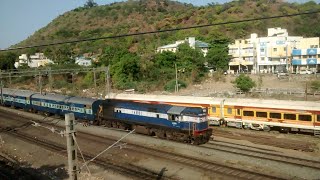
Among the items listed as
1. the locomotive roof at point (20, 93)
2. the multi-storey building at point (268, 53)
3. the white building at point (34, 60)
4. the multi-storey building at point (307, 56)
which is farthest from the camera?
the white building at point (34, 60)

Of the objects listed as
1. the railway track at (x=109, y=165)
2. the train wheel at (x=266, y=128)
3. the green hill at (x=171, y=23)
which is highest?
the green hill at (x=171, y=23)

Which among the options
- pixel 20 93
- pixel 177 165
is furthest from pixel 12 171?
pixel 20 93

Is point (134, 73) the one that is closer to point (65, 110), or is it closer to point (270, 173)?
point (65, 110)

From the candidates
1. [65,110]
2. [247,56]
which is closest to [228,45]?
[247,56]

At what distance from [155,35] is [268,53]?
66.0 meters

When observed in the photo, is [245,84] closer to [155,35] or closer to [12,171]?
[12,171]

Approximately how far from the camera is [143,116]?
28.6 metres

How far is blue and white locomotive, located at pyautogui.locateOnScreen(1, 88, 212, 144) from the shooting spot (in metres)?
25.1

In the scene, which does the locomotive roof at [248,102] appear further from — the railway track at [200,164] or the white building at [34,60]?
the white building at [34,60]

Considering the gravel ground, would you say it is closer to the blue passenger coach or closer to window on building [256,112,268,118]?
window on building [256,112,268,118]

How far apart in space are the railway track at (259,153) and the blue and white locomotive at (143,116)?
4.39ft

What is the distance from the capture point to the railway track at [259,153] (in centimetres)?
2060

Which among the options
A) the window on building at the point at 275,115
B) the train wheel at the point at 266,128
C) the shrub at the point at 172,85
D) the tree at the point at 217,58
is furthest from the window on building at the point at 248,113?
the tree at the point at 217,58

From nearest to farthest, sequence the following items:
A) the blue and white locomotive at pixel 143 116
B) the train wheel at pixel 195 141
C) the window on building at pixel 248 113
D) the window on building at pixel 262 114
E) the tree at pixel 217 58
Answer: the blue and white locomotive at pixel 143 116 < the train wheel at pixel 195 141 < the window on building at pixel 262 114 < the window on building at pixel 248 113 < the tree at pixel 217 58
